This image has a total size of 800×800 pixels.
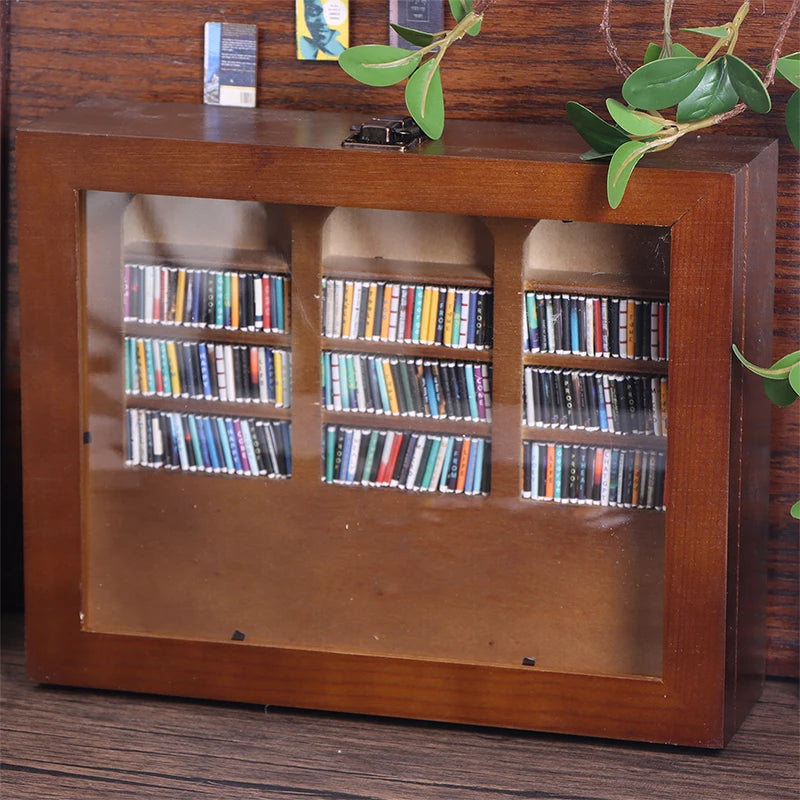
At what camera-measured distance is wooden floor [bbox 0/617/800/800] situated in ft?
4.61

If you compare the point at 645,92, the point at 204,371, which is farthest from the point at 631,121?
the point at 204,371

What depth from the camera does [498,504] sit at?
4.99ft

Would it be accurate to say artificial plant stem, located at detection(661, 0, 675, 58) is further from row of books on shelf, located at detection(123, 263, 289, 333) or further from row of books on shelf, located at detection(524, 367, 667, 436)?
row of books on shelf, located at detection(123, 263, 289, 333)

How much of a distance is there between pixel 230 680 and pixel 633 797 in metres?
0.49

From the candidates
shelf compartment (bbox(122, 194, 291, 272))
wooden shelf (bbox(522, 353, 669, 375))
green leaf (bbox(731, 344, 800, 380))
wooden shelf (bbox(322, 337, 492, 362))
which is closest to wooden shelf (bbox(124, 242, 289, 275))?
shelf compartment (bbox(122, 194, 291, 272))

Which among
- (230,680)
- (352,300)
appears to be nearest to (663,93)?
(352,300)

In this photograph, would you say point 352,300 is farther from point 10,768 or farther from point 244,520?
point 10,768

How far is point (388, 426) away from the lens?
5.05 feet

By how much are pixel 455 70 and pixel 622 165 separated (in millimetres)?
399

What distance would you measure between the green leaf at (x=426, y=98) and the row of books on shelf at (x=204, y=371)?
35cm

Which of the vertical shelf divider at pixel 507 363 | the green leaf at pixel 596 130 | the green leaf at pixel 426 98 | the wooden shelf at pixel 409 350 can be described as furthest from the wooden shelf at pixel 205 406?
the green leaf at pixel 596 130

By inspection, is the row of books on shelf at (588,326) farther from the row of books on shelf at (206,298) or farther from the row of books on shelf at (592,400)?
the row of books on shelf at (206,298)

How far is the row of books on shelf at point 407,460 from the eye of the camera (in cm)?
152

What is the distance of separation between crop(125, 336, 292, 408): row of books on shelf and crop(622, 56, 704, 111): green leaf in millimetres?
531
